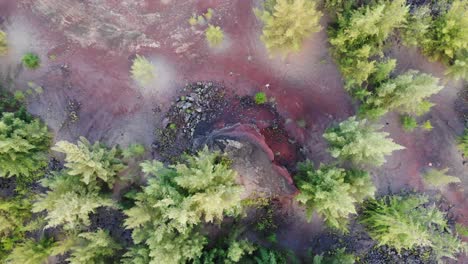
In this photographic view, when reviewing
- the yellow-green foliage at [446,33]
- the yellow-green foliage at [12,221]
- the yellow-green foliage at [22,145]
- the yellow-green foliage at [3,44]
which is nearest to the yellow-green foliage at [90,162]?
the yellow-green foliage at [22,145]

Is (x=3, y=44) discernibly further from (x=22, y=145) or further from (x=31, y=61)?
(x=22, y=145)

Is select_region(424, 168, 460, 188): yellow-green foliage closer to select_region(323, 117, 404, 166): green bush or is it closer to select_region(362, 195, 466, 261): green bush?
select_region(362, 195, 466, 261): green bush

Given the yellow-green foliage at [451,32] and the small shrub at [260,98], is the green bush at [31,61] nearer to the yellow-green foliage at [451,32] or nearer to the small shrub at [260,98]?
the small shrub at [260,98]

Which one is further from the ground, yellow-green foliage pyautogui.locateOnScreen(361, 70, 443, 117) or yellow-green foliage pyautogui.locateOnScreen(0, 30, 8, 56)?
yellow-green foliage pyautogui.locateOnScreen(0, 30, 8, 56)

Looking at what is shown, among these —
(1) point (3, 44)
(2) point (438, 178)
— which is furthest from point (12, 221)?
(2) point (438, 178)

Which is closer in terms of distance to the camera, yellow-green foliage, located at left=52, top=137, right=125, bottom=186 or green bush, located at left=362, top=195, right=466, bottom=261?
yellow-green foliage, located at left=52, top=137, right=125, bottom=186

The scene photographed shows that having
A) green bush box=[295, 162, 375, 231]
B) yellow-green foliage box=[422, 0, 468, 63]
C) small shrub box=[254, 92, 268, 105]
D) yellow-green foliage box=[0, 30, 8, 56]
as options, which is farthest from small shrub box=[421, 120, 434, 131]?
yellow-green foliage box=[0, 30, 8, 56]
